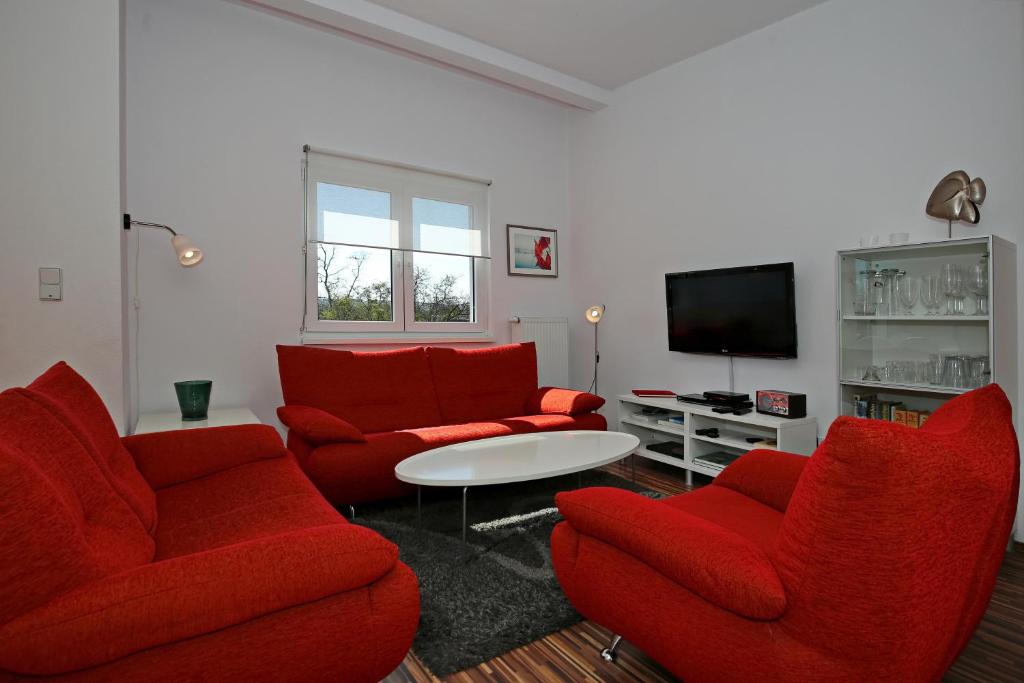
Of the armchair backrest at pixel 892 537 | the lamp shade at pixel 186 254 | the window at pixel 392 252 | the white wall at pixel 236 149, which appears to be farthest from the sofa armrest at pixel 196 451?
the armchair backrest at pixel 892 537

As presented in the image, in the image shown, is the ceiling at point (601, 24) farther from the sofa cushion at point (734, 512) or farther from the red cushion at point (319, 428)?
the sofa cushion at point (734, 512)

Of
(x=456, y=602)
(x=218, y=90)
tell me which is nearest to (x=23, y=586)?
(x=456, y=602)

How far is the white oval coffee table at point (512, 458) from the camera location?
7.82ft

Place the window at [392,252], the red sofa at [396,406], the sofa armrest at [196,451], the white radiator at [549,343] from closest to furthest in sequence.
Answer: the sofa armrest at [196,451] → the red sofa at [396,406] → the window at [392,252] → the white radiator at [549,343]

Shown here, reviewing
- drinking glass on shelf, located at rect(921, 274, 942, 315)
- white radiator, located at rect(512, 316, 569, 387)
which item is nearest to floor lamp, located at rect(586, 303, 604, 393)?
white radiator, located at rect(512, 316, 569, 387)

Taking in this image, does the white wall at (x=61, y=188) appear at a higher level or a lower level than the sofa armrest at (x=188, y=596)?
higher

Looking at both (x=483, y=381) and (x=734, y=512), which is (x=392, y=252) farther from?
(x=734, y=512)

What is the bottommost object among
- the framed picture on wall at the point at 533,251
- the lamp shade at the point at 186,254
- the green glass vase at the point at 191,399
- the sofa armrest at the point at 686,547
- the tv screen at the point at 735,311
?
the sofa armrest at the point at 686,547

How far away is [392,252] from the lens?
14.2 ft

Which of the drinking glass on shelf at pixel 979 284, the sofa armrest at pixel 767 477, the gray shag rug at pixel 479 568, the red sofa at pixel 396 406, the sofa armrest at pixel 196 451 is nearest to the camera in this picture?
the gray shag rug at pixel 479 568

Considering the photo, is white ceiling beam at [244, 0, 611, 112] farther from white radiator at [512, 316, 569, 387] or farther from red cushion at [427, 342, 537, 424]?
red cushion at [427, 342, 537, 424]

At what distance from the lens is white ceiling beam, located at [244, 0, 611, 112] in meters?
3.41

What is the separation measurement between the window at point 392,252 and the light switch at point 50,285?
60.3 inches

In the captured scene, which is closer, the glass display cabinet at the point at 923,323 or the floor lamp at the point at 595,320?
the glass display cabinet at the point at 923,323
